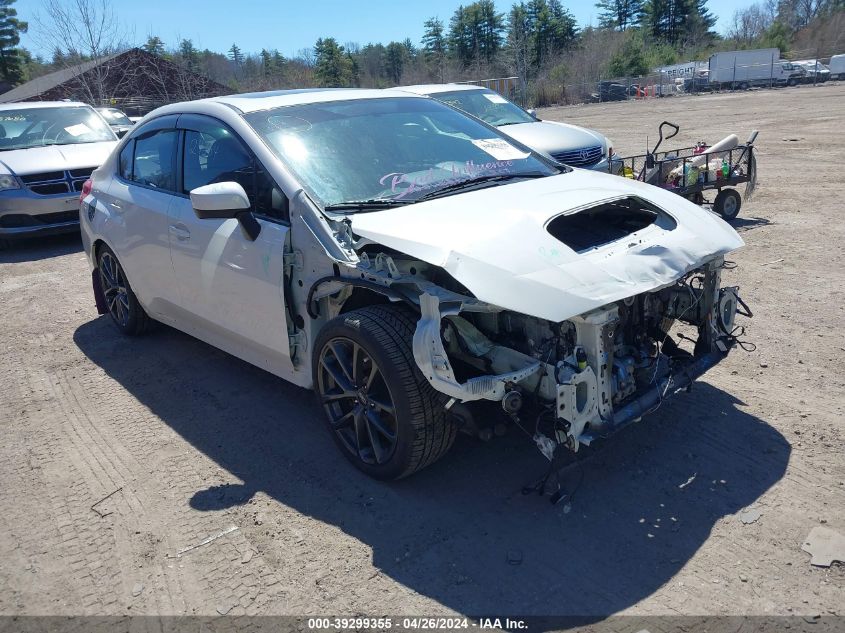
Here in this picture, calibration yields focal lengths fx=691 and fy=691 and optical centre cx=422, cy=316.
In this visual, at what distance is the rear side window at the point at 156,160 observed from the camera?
477 centimetres

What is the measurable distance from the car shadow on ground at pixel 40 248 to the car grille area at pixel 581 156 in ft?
22.7

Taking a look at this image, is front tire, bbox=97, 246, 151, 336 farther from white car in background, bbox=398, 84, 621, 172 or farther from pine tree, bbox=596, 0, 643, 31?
pine tree, bbox=596, 0, 643, 31

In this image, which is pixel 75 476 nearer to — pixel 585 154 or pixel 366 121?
pixel 366 121

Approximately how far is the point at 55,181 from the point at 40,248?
1123 millimetres

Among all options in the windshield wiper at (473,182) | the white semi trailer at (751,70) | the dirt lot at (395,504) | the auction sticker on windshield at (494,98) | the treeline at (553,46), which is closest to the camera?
the dirt lot at (395,504)

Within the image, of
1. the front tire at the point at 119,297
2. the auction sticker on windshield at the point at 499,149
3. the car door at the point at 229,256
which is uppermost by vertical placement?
the auction sticker on windshield at the point at 499,149

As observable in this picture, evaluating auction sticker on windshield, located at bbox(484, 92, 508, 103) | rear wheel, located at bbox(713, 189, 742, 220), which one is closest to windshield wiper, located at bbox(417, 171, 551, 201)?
rear wheel, located at bbox(713, 189, 742, 220)

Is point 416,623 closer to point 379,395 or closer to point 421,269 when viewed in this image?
point 379,395

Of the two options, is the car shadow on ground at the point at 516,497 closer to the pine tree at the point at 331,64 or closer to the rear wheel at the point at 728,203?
the rear wheel at the point at 728,203

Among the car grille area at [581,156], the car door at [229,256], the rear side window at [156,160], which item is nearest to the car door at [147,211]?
the rear side window at [156,160]

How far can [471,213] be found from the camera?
346 cm

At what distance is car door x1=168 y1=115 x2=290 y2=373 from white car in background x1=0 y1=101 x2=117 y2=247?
20.1ft

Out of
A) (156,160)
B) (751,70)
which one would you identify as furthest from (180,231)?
(751,70)

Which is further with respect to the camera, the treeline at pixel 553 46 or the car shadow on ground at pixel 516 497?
the treeline at pixel 553 46
